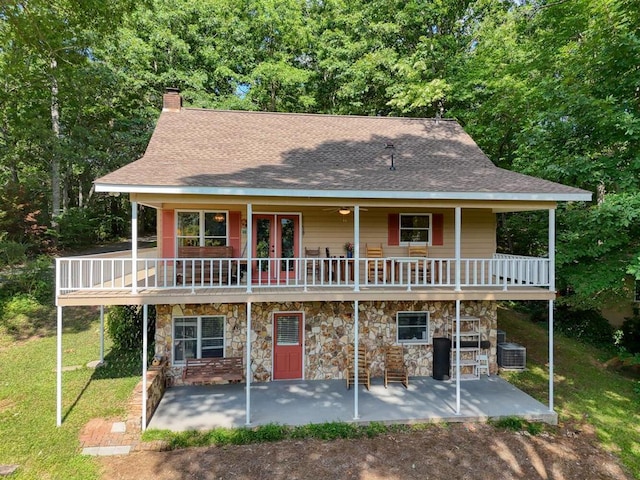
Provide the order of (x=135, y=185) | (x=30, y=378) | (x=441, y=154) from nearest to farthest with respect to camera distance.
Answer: (x=135, y=185)
(x=30, y=378)
(x=441, y=154)

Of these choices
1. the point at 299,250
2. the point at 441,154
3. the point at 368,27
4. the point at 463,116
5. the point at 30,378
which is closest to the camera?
the point at 30,378

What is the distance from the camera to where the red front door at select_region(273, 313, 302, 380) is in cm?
1034

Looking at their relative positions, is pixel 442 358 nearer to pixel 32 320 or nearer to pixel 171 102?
pixel 171 102

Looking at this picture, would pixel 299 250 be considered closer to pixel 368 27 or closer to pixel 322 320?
pixel 322 320

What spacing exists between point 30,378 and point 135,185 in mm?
6992

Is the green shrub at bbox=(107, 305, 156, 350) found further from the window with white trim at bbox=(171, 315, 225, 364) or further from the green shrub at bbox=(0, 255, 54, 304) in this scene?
the green shrub at bbox=(0, 255, 54, 304)

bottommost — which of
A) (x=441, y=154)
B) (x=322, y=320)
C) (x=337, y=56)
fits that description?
(x=322, y=320)

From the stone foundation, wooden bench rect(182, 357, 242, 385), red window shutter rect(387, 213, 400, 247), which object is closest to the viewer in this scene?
the stone foundation

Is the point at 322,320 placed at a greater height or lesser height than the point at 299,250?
lesser

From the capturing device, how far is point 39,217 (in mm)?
22297

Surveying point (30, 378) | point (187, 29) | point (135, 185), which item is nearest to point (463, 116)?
point (135, 185)

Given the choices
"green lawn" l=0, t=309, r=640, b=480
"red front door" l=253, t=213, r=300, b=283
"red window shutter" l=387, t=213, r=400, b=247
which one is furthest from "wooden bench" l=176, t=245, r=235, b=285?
"red window shutter" l=387, t=213, r=400, b=247

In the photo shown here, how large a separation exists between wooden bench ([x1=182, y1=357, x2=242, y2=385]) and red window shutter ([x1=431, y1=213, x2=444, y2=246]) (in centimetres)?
681

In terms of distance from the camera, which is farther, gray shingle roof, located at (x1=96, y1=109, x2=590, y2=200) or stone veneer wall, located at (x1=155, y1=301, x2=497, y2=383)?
stone veneer wall, located at (x1=155, y1=301, x2=497, y2=383)
